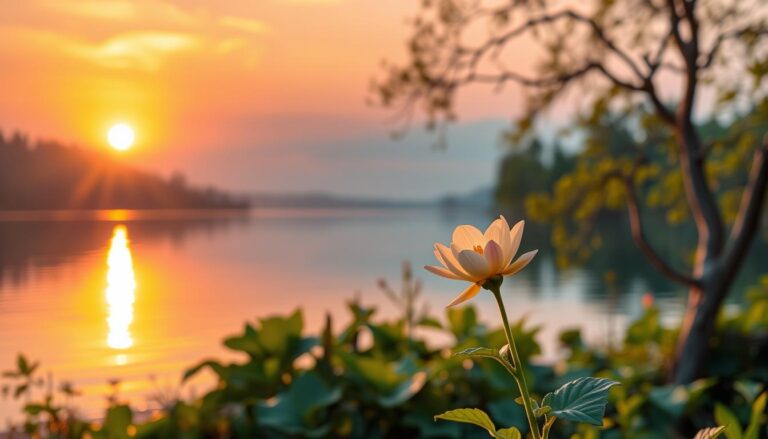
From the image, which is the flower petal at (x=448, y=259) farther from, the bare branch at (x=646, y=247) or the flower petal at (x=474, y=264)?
the bare branch at (x=646, y=247)

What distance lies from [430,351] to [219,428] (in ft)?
3.76

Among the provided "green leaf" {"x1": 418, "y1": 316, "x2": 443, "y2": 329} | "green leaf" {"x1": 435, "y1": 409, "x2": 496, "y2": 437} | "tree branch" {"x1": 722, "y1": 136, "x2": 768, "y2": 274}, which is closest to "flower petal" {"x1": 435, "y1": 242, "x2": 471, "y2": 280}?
"green leaf" {"x1": 435, "y1": 409, "x2": 496, "y2": 437}

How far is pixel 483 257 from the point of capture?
0.73 meters

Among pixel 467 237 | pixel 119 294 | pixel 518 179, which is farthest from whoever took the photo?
pixel 518 179

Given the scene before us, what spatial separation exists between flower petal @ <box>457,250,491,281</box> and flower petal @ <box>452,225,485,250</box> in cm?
5

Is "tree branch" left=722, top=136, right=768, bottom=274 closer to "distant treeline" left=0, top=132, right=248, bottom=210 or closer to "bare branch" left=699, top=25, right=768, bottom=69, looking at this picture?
"bare branch" left=699, top=25, right=768, bottom=69

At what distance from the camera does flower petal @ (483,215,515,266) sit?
0.75m

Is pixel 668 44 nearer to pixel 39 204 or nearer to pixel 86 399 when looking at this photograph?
pixel 86 399

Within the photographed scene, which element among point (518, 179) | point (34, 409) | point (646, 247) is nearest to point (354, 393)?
point (34, 409)

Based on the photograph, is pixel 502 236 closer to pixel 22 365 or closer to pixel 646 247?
pixel 22 365

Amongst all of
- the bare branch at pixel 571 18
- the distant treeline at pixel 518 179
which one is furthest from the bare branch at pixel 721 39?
the distant treeline at pixel 518 179

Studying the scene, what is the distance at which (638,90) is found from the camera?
14.3 feet

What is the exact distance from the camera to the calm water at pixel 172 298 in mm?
4402

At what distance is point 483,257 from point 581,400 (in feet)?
0.51
